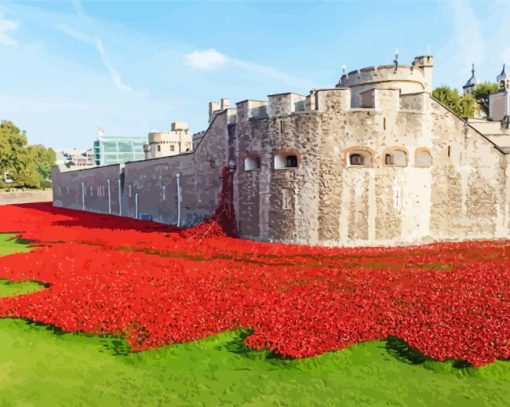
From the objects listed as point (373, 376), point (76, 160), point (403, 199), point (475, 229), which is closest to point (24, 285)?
point (373, 376)

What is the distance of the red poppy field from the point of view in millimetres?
9023

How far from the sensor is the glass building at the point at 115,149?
114m

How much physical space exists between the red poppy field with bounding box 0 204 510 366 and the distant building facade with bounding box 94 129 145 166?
10155 centimetres

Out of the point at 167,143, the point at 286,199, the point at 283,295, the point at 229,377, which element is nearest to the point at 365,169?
the point at 286,199

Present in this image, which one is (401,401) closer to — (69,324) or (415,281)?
(415,281)

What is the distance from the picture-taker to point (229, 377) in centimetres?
776

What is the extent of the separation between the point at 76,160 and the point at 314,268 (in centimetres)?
15215

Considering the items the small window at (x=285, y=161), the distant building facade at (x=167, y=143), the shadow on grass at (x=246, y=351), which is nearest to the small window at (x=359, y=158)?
the small window at (x=285, y=161)

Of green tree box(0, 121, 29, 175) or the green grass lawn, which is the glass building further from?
the green grass lawn

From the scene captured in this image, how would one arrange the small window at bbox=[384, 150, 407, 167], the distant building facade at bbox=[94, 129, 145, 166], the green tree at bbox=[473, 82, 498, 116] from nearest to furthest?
the small window at bbox=[384, 150, 407, 167] < the green tree at bbox=[473, 82, 498, 116] < the distant building facade at bbox=[94, 129, 145, 166]

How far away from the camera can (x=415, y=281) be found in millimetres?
13086

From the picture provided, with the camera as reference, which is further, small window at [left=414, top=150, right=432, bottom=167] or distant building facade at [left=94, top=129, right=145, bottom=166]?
distant building facade at [left=94, top=129, right=145, bottom=166]

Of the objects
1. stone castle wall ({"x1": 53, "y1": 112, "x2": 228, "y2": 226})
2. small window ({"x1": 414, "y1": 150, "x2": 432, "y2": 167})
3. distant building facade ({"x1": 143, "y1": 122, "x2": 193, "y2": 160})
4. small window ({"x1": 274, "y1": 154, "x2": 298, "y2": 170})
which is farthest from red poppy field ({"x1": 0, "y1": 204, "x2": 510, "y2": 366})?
distant building facade ({"x1": 143, "y1": 122, "x2": 193, "y2": 160})

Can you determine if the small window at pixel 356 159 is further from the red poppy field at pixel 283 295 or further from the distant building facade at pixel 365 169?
the red poppy field at pixel 283 295
